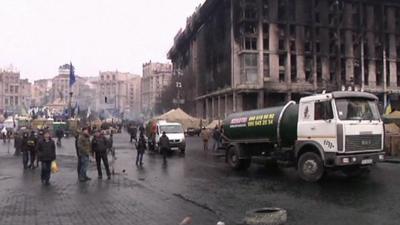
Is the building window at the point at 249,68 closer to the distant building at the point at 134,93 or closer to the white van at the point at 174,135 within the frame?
the white van at the point at 174,135

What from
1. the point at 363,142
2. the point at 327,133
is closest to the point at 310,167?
the point at 327,133

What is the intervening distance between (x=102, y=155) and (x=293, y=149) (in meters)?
6.75

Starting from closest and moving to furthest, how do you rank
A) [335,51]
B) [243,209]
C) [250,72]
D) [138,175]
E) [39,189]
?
1. [243,209]
2. [39,189]
3. [138,175]
4. [250,72]
5. [335,51]

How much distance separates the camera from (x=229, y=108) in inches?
3452

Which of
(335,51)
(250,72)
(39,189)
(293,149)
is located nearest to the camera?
(39,189)

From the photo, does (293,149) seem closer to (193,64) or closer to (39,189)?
(39,189)

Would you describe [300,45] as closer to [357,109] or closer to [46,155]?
[357,109]

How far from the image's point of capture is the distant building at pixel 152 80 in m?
158

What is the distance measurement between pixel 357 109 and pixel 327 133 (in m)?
1.25

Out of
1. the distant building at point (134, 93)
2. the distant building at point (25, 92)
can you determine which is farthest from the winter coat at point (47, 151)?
the distant building at point (134, 93)

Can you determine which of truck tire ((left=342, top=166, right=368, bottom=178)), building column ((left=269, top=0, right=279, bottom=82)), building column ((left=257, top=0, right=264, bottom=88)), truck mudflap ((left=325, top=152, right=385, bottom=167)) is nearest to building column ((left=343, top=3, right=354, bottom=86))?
building column ((left=269, top=0, right=279, bottom=82))

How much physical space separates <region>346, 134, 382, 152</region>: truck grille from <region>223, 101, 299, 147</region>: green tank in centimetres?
242

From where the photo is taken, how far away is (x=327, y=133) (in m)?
15.7

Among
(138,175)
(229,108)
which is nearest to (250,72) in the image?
(229,108)
